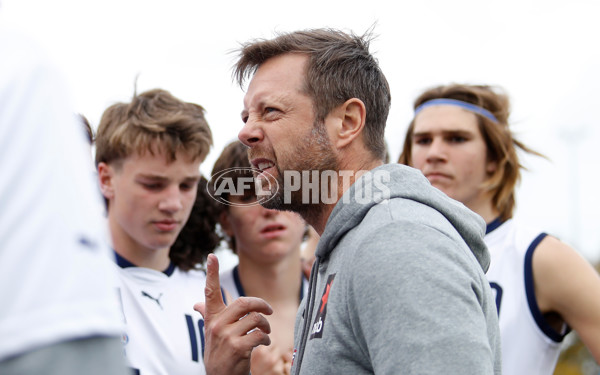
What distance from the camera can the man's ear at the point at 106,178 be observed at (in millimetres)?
4133

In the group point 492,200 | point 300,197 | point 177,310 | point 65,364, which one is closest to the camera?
point 65,364

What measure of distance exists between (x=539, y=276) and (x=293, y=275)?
1.93 metres

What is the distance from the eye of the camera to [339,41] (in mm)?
2652

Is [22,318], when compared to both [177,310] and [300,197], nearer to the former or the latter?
[300,197]

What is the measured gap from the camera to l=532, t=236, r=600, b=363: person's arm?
3359 mm

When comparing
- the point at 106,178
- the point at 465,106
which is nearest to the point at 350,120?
the point at 106,178

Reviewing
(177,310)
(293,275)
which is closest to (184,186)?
(177,310)

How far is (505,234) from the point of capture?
4023 mm

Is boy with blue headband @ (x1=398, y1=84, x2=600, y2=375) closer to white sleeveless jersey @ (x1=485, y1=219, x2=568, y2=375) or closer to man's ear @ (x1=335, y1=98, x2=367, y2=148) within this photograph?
white sleeveless jersey @ (x1=485, y1=219, x2=568, y2=375)

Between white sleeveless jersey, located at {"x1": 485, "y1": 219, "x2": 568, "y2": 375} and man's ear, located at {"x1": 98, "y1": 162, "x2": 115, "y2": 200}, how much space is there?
244 centimetres

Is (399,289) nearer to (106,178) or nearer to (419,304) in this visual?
(419,304)

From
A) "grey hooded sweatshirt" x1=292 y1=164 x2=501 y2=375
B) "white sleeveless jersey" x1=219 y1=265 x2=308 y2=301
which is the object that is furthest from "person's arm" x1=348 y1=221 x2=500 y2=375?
"white sleeveless jersey" x1=219 y1=265 x2=308 y2=301

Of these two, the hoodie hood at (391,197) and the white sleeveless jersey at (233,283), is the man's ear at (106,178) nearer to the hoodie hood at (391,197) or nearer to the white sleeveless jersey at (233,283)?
the white sleeveless jersey at (233,283)

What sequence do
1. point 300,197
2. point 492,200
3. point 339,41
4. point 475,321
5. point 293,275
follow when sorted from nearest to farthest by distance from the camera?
1. point 475,321
2. point 300,197
3. point 339,41
4. point 492,200
5. point 293,275
